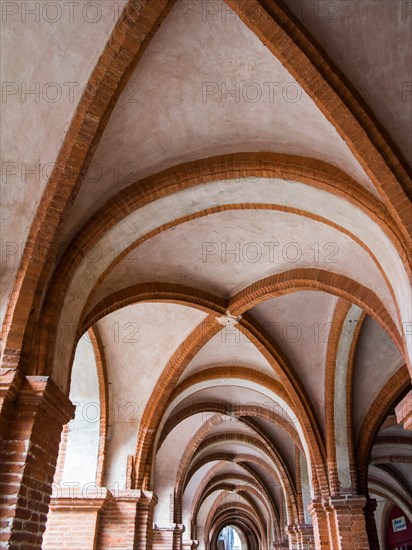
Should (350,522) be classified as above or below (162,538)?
below

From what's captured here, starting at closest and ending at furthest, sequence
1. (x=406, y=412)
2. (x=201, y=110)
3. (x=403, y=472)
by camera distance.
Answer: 1. (x=406, y=412)
2. (x=201, y=110)
3. (x=403, y=472)

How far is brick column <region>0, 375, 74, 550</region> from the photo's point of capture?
13.5 ft

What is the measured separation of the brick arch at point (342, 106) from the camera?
13.9ft

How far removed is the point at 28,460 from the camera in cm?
434

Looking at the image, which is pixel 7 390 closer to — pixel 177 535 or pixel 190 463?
pixel 190 463


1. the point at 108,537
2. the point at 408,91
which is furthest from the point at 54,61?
the point at 108,537

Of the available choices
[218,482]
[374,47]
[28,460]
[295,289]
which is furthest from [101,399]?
[218,482]

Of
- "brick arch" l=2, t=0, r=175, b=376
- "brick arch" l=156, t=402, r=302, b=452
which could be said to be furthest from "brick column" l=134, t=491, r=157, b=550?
"brick arch" l=2, t=0, r=175, b=376

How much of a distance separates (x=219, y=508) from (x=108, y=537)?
807 inches

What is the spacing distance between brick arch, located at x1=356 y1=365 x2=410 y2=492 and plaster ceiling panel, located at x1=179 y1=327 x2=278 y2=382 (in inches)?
80.9

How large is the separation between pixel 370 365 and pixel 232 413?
4727 mm

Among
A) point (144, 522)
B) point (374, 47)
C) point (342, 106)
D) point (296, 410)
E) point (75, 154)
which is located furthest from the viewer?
point (296, 410)

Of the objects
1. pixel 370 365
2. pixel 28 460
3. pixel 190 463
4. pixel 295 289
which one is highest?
pixel 295 289

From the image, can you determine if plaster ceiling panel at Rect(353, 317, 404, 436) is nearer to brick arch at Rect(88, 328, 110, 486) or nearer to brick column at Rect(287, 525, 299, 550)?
brick arch at Rect(88, 328, 110, 486)
